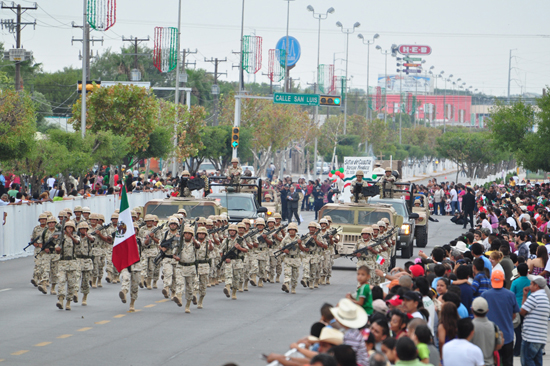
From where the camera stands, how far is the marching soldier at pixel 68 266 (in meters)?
14.9

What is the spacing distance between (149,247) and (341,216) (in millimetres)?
6888

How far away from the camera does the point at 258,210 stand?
2314 cm

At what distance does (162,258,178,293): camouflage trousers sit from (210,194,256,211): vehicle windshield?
8.03 metres

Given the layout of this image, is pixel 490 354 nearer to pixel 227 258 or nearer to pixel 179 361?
pixel 179 361

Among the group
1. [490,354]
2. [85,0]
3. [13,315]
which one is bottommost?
[13,315]

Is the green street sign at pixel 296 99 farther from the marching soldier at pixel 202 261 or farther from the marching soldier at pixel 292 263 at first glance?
A: the marching soldier at pixel 202 261

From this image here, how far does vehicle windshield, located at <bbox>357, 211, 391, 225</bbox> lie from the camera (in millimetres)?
21891

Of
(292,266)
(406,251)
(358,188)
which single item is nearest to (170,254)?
(292,266)

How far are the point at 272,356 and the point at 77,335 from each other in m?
6.70

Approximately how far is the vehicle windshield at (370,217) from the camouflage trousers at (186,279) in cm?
791

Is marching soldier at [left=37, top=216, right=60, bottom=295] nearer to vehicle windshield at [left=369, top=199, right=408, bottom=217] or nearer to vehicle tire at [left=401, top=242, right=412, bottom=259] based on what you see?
vehicle tire at [left=401, top=242, right=412, bottom=259]

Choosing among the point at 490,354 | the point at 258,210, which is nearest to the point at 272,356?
the point at 490,354

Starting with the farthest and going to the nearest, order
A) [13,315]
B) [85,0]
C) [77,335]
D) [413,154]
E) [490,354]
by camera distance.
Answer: [413,154] < [85,0] < [13,315] < [77,335] < [490,354]

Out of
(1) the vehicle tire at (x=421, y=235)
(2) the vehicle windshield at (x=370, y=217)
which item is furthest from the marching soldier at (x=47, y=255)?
(1) the vehicle tire at (x=421, y=235)
